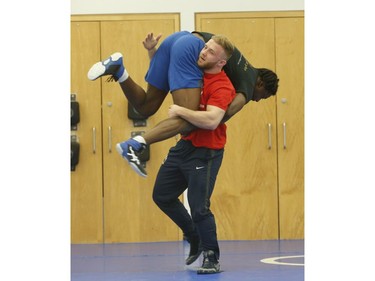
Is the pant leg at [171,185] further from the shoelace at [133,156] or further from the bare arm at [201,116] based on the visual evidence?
the shoelace at [133,156]

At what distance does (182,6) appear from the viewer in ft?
28.6

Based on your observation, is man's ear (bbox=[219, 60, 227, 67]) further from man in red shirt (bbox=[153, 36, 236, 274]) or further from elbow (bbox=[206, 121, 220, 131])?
elbow (bbox=[206, 121, 220, 131])

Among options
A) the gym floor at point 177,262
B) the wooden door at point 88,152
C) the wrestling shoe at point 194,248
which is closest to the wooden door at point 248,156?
the gym floor at point 177,262

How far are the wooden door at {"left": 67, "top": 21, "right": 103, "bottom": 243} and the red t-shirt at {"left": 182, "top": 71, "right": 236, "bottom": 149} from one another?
3.26 metres

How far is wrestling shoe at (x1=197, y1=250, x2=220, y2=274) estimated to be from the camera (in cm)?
533

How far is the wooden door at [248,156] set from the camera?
8664 millimetres

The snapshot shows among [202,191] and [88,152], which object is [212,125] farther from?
[88,152]

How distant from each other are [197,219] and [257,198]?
3.38 meters

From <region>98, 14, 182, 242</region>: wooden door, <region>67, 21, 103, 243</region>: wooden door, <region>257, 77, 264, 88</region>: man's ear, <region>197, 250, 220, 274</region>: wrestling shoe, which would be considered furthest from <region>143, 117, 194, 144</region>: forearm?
<region>67, 21, 103, 243</region>: wooden door

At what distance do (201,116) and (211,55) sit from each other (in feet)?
1.35

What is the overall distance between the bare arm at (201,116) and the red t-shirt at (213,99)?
66 millimetres

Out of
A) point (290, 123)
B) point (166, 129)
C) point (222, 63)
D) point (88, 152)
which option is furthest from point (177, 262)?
point (290, 123)
